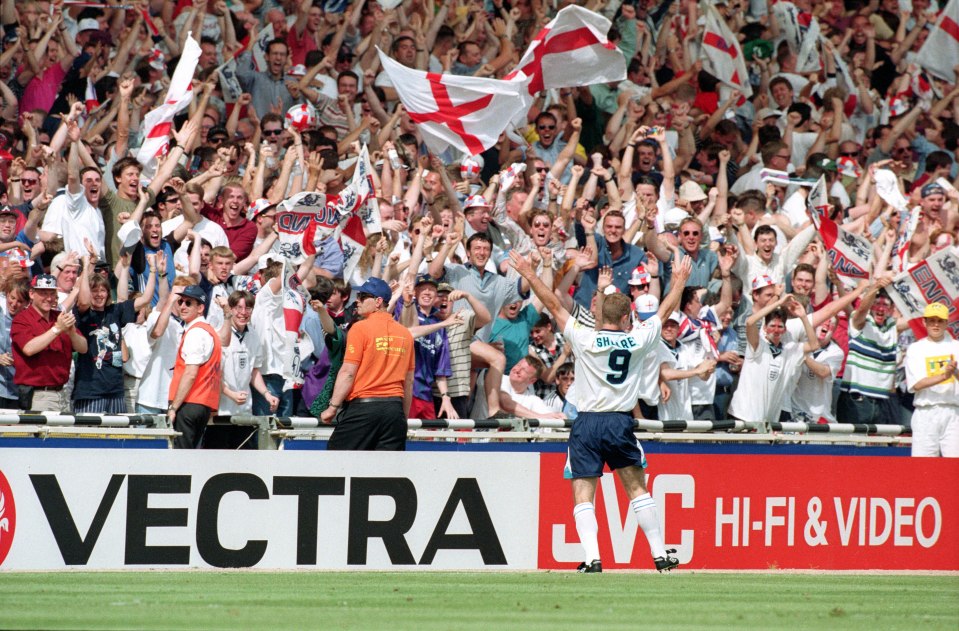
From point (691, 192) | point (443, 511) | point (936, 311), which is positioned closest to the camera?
point (443, 511)

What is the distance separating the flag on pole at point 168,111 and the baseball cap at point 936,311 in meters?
7.23

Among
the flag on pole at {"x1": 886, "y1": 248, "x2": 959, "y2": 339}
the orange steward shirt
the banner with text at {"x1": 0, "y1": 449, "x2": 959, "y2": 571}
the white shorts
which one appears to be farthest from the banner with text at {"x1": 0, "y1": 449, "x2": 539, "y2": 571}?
the flag on pole at {"x1": 886, "y1": 248, "x2": 959, "y2": 339}

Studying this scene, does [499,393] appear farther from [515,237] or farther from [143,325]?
[143,325]

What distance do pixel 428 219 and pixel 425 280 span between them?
70 centimetres

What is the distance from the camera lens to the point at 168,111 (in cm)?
1447

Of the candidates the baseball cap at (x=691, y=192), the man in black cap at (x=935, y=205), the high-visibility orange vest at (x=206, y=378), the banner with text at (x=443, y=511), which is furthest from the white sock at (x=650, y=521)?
the man in black cap at (x=935, y=205)

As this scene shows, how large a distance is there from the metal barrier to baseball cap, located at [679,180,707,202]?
138 inches

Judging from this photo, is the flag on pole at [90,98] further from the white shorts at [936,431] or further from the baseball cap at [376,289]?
the white shorts at [936,431]

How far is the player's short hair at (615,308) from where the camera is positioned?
36.8 ft

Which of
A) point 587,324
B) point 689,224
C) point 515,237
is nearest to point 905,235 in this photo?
point 689,224

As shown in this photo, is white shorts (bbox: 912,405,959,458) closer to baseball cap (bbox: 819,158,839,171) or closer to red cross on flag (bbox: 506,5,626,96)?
baseball cap (bbox: 819,158,839,171)

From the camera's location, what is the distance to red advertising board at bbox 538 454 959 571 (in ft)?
40.9

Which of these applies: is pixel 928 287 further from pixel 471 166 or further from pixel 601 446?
pixel 601 446

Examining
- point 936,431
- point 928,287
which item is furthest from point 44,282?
point 928,287
